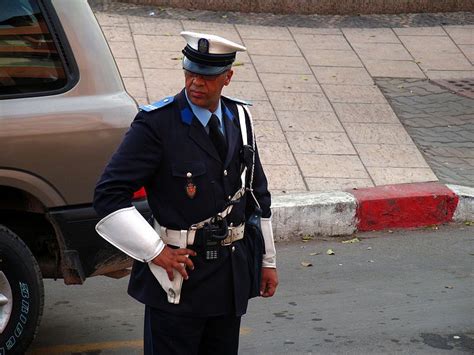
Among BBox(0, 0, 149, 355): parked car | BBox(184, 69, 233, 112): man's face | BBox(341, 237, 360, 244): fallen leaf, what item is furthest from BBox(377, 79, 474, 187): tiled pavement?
BBox(184, 69, 233, 112): man's face

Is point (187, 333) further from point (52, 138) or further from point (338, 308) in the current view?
point (338, 308)

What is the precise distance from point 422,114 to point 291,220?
256 centimetres

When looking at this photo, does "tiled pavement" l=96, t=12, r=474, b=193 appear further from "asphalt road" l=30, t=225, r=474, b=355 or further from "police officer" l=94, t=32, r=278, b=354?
"police officer" l=94, t=32, r=278, b=354

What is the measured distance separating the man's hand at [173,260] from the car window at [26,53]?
1714 mm

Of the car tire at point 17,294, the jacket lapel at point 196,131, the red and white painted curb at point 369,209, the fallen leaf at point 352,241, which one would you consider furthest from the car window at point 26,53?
the fallen leaf at point 352,241

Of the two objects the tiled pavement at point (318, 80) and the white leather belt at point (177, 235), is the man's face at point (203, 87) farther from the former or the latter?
the tiled pavement at point (318, 80)

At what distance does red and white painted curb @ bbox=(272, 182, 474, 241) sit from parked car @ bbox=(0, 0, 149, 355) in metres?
2.51

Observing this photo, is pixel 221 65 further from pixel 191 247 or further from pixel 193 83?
pixel 191 247

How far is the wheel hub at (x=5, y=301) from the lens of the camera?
5086 millimetres

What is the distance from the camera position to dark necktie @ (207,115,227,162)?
12.9 ft

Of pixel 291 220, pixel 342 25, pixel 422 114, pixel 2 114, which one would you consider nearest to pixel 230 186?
pixel 2 114

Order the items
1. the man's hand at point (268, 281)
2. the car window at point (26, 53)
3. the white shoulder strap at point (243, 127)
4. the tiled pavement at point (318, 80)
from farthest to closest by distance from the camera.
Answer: the tiled pavement at point (318, 80)
the car window at point (26, 53)
the man's hand at point (268, 281)
the white shoulder strap at point (243, 127)

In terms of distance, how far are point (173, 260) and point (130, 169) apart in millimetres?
351

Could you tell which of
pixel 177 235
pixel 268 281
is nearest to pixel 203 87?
pixel 177 235
